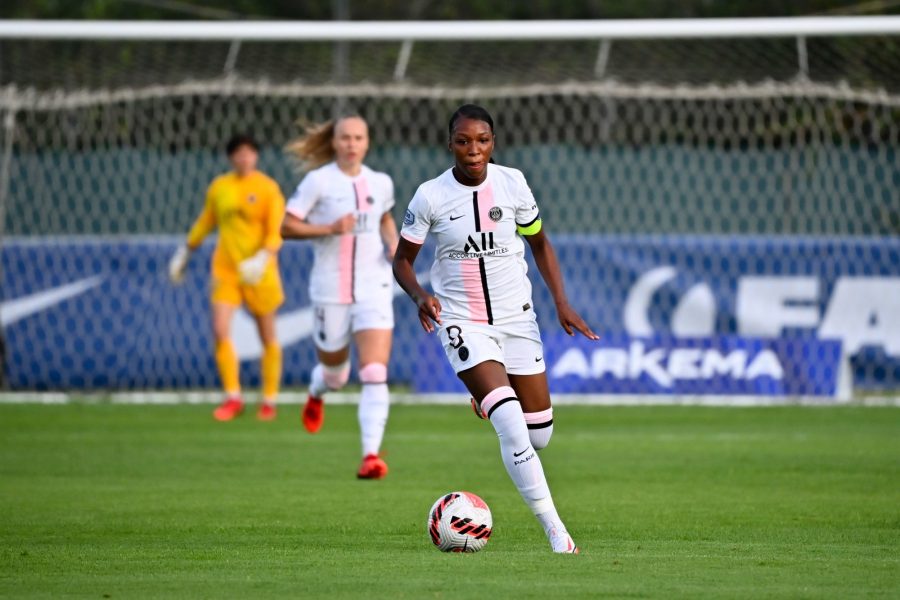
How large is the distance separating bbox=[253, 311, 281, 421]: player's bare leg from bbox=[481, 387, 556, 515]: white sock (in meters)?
7.95

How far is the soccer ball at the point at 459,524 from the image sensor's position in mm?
7035

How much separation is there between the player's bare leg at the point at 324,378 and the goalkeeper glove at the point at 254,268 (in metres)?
2.47

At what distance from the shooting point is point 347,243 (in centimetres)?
1111

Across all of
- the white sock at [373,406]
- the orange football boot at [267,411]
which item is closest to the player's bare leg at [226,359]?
the orange football boot at [267,411]

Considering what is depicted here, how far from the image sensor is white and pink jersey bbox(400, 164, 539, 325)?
7461 mm

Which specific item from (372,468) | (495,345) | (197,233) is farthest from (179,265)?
(495,345)

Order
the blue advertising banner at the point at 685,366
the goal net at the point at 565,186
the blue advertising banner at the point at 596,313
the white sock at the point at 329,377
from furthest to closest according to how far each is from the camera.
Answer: the goal net at the point at 565,186 < the blue advertising banner at the point at 596,313 < the blue advertising banner at the point at 685,366 < the white sock at the point at 329,377

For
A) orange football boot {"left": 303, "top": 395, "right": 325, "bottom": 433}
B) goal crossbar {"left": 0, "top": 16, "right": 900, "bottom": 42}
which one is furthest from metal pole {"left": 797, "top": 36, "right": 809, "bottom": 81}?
orange football boot {"left": 303, "top": 395, "right": 325, "bottom": 433}

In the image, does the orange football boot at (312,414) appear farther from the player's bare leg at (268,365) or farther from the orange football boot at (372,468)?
the player's bare leg at (268,365)

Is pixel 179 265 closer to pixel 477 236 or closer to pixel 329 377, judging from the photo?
pixel 329 377

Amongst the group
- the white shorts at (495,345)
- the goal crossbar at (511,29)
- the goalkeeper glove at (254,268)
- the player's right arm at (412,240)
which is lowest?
the goalkeeper glove at (254,268)

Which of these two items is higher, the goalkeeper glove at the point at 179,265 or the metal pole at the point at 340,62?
the metal pole at the point at 340,62

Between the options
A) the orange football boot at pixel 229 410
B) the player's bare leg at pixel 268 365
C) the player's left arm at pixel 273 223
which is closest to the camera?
the player's left arm at pixel 273 223

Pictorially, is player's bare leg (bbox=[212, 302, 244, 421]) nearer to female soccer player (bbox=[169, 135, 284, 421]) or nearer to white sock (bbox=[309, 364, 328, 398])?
female soccer player (bbox=[169, 135, 284, 421])
